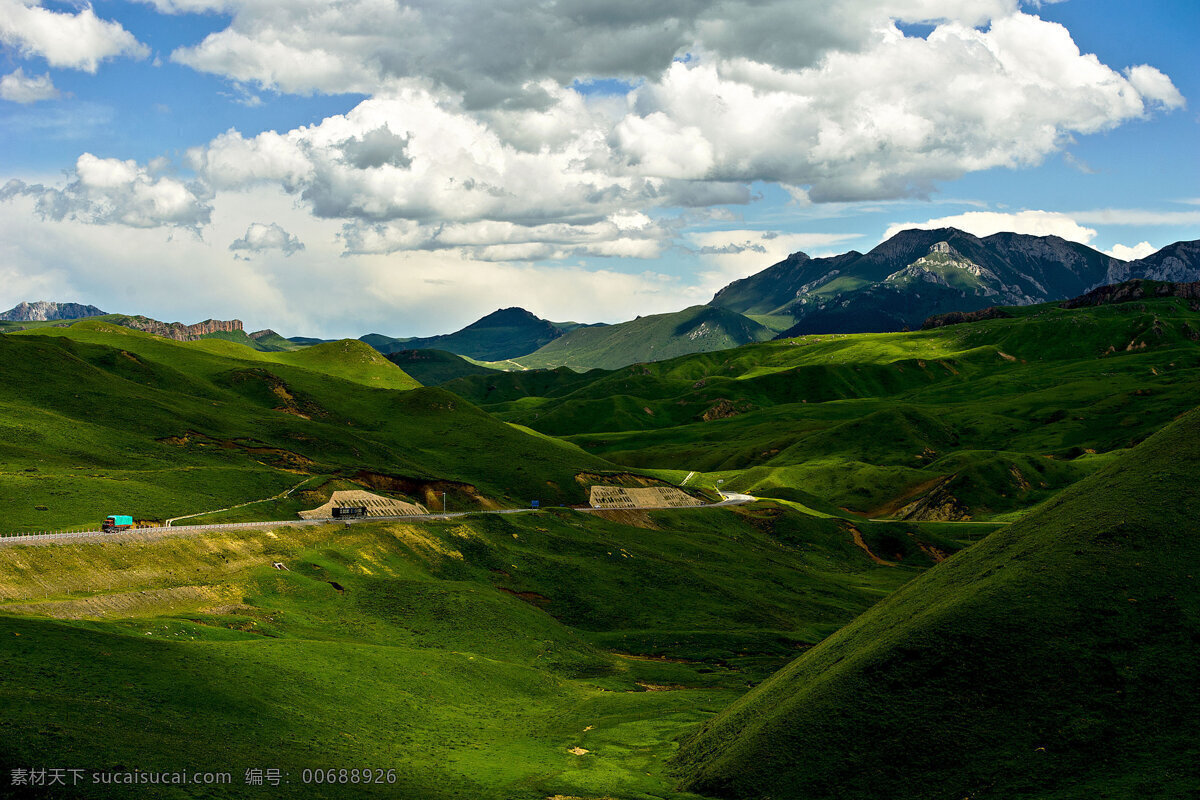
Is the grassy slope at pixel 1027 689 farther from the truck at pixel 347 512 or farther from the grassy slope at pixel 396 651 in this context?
the truck at pixel 347 512

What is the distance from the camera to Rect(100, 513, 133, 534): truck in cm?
10288

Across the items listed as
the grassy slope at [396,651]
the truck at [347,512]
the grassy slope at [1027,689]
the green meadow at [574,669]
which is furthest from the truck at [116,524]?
the grassy slope at [1027,689]

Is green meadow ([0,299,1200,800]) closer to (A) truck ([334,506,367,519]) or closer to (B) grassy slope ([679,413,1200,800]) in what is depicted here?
(B) grassy slope ([679,413,1200,800])

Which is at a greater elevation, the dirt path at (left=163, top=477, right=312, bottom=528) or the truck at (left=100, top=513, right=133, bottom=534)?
the truck at (left=100, top=513, right=133, bottom=534)

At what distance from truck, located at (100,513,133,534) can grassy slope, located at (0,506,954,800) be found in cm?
882

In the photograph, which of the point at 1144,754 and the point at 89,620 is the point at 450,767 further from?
the point at 1144,754

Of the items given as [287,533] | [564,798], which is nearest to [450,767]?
[564,798]

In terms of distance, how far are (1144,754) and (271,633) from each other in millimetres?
72916

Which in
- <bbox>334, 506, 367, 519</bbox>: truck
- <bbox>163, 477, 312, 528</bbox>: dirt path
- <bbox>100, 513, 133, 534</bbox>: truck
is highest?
<bbox>100, 513, 133, 534</bbox>: truck

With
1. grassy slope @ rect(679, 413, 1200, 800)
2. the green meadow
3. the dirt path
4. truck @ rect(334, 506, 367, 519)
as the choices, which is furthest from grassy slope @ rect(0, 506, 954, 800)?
the dirt path

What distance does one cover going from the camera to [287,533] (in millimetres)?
117562

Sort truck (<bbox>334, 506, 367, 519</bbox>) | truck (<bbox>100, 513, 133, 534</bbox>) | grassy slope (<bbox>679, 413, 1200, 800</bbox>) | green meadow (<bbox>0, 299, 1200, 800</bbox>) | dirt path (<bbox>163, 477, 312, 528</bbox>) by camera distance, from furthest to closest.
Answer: truck (<bbox>334, 506, 367, 519</bbox>) < dirt path (<bbox>163, 477, 312, 528</bbox>) < truck (<bbox>100, 513, 133, 534</bbox>) < green meadow (<bbox>0, 299, 1200, 800</bbox>) < grassy slope (<bbox>679, 413, 1200, 800</bbox>)

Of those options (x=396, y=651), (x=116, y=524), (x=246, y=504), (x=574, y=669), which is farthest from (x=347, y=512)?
(x=396, y=651)

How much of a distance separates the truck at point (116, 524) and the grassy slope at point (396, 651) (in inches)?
347
